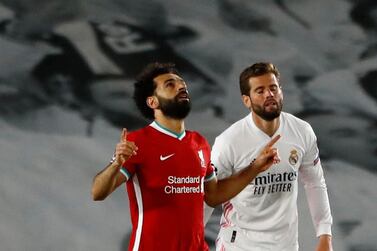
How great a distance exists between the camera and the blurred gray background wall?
17.4 feet

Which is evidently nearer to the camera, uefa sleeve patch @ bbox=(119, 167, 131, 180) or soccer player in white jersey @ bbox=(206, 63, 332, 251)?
uefa sleeve patch @ bbox=(119, 167, 131, 180)

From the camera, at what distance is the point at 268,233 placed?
3.42 meters

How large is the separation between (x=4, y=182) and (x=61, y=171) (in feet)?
1.25

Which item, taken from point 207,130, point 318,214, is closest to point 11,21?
point 207,130

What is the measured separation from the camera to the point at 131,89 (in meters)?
5.45

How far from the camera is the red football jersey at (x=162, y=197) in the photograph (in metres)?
2.88

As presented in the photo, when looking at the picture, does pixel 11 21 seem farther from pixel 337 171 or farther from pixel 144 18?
pixel 337 171

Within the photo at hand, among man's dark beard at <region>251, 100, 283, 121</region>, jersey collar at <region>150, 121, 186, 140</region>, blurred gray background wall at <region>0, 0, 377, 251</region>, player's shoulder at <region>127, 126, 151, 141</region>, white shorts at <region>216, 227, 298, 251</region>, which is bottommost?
white shorts at <region>216, 227, 298, 251</region>

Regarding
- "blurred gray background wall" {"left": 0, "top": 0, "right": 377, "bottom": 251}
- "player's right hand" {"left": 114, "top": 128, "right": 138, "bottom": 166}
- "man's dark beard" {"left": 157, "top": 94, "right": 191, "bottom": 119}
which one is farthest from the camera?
"blurred gray background wall" {"left": 0, "top": 0, "right": 377, "bottom": 251}

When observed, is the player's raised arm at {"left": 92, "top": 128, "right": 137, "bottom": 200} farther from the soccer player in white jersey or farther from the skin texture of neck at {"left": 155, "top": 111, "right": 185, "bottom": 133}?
Result: the soccer player in white jersey

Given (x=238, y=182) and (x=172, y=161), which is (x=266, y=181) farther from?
(x=172, y=161)

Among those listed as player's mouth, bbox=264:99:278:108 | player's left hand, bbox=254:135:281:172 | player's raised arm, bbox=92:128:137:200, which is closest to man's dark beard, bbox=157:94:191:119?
player's raised arm, bbox=92:128:137:200

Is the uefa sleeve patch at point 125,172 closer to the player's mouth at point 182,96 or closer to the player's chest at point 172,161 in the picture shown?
the player's chest at point 172,161

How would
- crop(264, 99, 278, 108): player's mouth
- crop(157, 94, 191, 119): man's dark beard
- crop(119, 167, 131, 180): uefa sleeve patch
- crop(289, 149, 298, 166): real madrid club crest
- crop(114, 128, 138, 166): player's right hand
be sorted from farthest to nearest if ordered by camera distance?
crop(289, 149, 298, 166): real madrid club crest → crop(264, 99, 278, 108): player's mouth → crop(157, 94, 191, 119): man's dark beard → crop(119, 167, 131, 180): uefa sleeve patch → crop(114, 128, 138, 166): player's right hand
